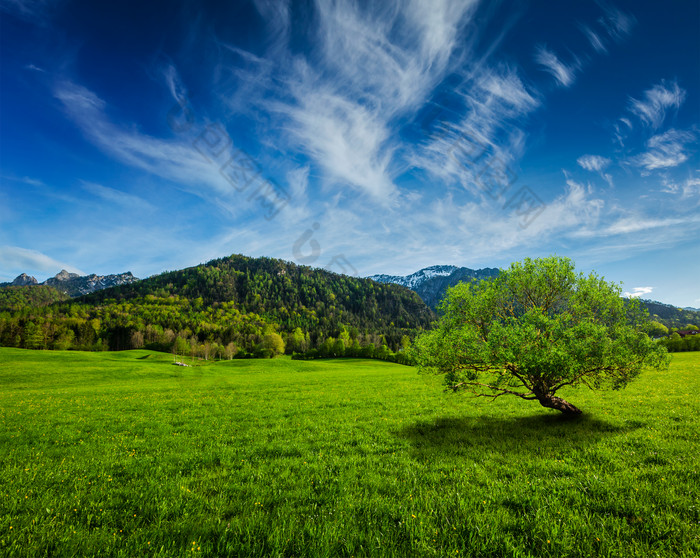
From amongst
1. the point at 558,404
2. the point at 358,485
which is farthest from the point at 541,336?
the point at 358,485

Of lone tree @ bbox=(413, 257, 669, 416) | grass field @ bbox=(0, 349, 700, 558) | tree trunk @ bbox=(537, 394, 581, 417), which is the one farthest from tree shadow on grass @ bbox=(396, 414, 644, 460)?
lone tree @ bbox=(413, 257, 669, 416)

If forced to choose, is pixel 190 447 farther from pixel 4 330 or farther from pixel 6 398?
pixel 4 330

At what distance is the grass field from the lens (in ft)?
18.7

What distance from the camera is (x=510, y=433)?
12.9m

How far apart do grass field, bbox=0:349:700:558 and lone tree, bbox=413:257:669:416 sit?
7.38 ft

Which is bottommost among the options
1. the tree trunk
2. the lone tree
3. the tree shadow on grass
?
the tree shadow on grass

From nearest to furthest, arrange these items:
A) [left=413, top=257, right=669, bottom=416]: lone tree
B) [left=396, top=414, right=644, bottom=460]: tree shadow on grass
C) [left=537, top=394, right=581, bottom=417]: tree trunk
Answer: [left=396, top=414, right=644, bottom=460]: tree shadow on grass → [left=413, top=257, right=669, bottom=416]: lone tree → [left=537, top=394, right=581, bottom=417]: tree trunk

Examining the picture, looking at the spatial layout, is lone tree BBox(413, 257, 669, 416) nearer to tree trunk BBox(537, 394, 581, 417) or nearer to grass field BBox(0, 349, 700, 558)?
tree trunk BBox(537, 394, 581, 417)

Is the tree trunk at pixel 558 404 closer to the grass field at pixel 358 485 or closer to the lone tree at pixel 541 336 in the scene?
the lone tree at pixel 541 336

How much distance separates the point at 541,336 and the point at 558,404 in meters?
4.37

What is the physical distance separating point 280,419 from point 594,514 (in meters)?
14.7

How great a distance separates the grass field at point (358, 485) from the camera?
18.7 feet

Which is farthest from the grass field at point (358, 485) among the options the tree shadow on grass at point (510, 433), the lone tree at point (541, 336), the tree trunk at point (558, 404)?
the lone tree at point (541, 336)

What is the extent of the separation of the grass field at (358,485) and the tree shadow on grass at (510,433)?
10 centimetres
